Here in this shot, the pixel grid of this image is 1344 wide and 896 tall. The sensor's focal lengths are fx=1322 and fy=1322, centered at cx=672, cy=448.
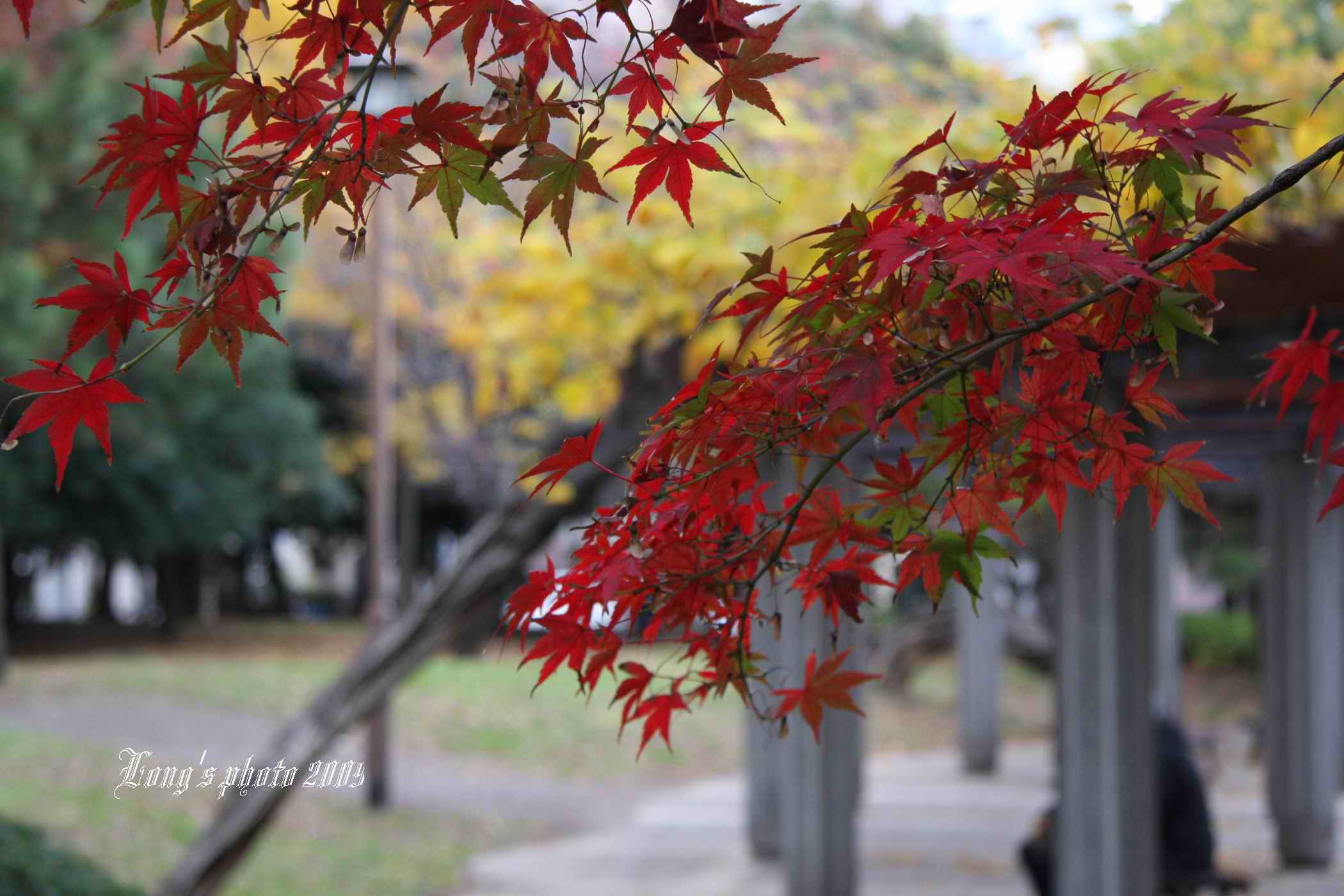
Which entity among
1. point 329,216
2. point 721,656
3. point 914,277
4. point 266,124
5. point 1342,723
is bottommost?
point 1342,723

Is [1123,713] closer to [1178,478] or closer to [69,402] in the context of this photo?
[1178,478]

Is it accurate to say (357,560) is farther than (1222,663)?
Yes

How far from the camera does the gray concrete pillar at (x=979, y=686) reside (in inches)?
484

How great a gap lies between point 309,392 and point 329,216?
7606 mm

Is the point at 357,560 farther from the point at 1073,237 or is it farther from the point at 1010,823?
the point at 1073,237

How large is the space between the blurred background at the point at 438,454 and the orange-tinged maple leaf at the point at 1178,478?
0.32 meters

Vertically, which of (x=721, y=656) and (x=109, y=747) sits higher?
(x=721, y=656)

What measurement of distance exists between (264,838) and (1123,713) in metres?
6.86

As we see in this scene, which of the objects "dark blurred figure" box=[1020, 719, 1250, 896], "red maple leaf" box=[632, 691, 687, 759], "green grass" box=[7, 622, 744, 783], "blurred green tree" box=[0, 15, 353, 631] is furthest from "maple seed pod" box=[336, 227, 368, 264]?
"green grass" box=[7, 622, 744, 783]

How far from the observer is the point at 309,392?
72.5 ft

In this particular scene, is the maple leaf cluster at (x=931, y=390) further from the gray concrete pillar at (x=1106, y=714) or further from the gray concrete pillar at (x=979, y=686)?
the gray concrete pillar at (x=979, y=686)

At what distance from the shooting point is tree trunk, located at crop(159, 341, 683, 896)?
19.4 ft

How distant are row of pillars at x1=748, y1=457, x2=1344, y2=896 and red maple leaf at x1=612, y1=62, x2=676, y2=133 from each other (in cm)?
95

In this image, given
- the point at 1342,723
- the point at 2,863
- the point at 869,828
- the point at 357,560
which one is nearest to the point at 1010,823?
the point at 869,828
